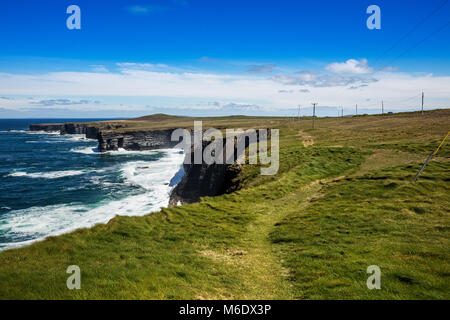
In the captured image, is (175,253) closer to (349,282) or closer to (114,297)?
(114,297)

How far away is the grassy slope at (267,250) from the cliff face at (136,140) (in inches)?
3882

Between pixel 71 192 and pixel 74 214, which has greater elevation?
pixel 71 192

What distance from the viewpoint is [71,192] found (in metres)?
48.5

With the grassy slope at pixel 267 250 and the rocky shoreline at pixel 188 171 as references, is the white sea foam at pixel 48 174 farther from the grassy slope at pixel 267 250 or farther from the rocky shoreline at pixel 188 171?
the grassy slope at pixel 267 250

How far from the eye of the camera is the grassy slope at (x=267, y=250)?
8555mm

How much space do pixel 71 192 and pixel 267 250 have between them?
48420 mm

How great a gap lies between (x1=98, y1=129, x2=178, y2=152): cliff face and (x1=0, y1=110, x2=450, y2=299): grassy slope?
98601 millimetres

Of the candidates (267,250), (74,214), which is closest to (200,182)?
(74,214)

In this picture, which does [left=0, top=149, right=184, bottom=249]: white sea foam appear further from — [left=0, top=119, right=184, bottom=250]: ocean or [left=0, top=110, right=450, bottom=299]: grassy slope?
[left=0, top=110, right=450, bottom=299]: grassy slope

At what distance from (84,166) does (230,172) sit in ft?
191

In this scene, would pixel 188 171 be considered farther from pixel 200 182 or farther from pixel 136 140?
pixel 136 140

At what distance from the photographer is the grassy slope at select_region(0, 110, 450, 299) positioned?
337 inches

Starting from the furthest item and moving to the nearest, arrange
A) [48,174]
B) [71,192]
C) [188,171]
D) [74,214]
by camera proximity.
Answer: [48,174], [188,171], [71,192], [74,214]
